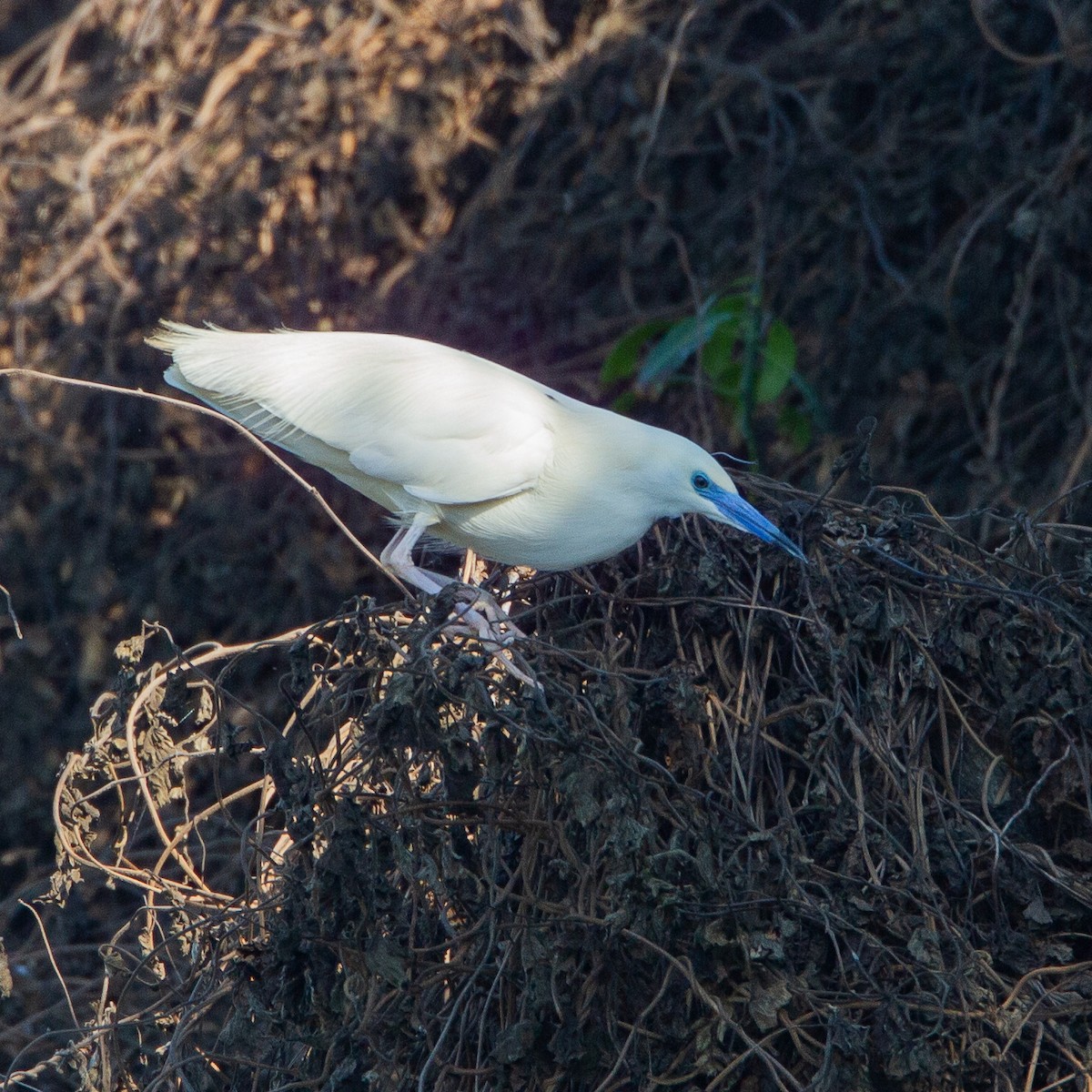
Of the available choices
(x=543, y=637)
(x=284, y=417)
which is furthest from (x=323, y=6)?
(x=543, y=637)

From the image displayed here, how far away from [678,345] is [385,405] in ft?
5.57

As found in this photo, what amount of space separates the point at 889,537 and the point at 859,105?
2879 millimetres

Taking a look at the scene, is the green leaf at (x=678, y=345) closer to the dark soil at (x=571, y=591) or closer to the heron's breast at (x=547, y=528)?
the dark soil at (x=571, y=591)

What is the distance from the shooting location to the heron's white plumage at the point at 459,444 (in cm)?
220

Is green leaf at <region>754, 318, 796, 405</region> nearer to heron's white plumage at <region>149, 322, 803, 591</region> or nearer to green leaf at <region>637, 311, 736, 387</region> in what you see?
green leaf at <region>637, 311, 736, 387</region>

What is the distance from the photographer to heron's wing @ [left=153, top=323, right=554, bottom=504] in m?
2.33

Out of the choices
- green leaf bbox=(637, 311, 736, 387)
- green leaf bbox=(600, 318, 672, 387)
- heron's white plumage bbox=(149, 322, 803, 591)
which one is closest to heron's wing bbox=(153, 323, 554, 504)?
heron's white plumage bbox=(149, 322, 803, 591)

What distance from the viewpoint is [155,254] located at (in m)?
4.36

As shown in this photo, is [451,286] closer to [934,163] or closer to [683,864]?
[934,163]

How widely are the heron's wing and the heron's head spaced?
0.79 feet

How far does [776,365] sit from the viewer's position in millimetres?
3945

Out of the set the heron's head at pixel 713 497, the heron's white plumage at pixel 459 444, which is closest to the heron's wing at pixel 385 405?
the heron's white plumage at pixel 459 444

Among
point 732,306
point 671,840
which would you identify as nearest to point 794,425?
point 732,306

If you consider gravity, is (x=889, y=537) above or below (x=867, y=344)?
above
